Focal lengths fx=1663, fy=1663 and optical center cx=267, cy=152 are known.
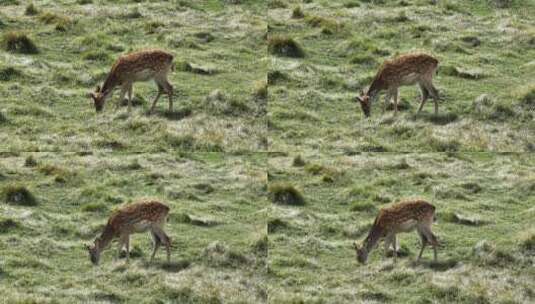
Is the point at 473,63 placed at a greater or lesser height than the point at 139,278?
greater

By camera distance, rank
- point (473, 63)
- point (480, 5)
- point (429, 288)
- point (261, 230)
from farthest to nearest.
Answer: point (480, 5) < point (473, 63) < point (261, 230) < point (429, 288)

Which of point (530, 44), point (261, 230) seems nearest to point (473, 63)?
point (530, 44)

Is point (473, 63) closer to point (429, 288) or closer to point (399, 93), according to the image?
point (399, 93)

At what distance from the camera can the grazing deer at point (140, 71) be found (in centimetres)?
3303

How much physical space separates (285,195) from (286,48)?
549cm

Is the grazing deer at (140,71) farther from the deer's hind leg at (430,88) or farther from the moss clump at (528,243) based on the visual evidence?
the moss clump at (528,243)

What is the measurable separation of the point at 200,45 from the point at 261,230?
7702 millimetres

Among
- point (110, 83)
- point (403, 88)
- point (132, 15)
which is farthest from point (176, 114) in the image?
point (132, 15)

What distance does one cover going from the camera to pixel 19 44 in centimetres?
3681

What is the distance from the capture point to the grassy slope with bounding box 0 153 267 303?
29062 mm

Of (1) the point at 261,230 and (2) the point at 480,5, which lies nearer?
(1) the point at 261,230

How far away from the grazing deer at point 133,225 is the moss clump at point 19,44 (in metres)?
7.66

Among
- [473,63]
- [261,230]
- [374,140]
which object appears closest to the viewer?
[261,230]

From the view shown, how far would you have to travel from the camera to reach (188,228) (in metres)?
31.3
